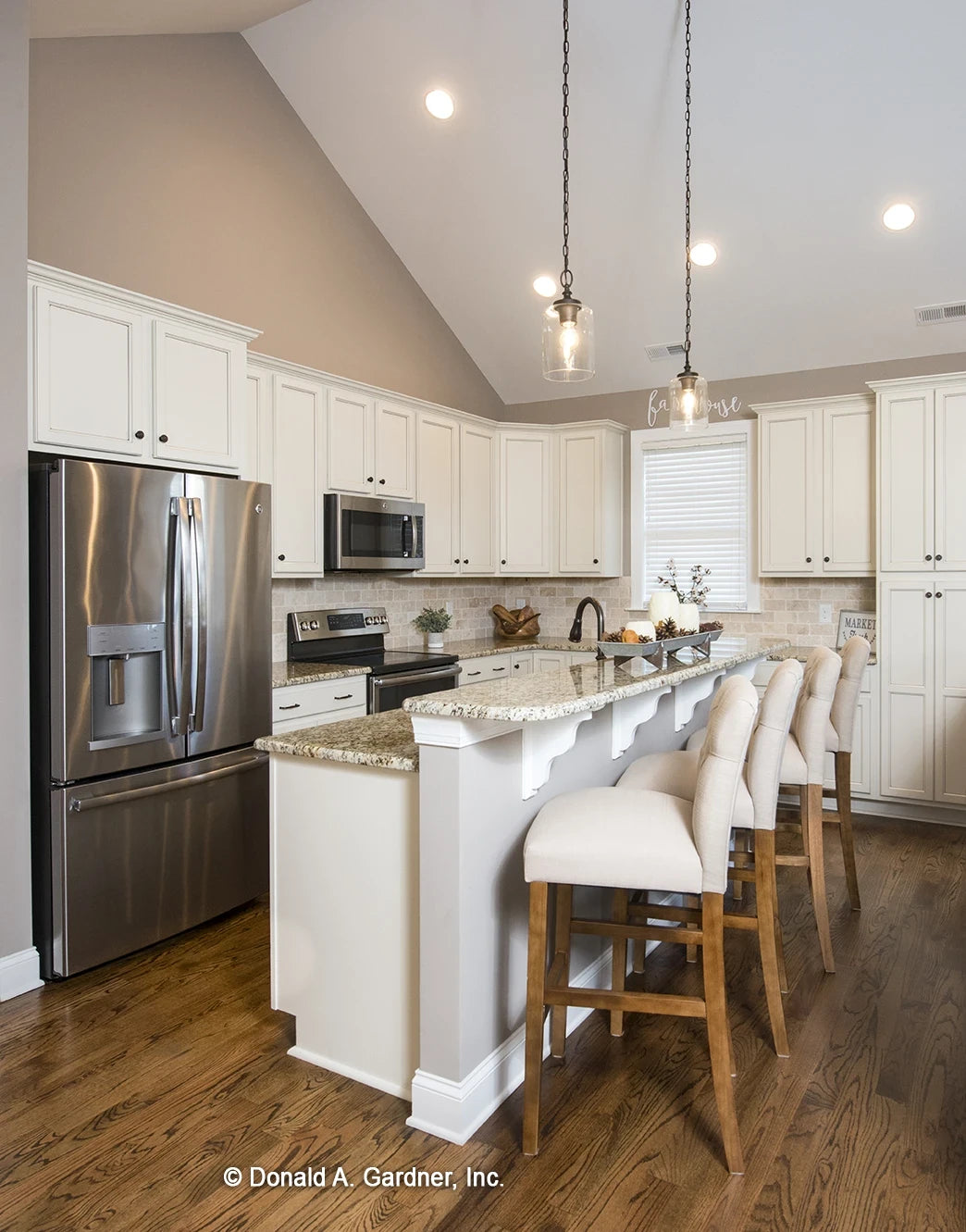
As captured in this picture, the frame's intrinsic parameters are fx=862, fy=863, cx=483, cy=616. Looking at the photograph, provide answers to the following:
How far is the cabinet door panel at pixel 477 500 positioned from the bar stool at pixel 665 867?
381cm

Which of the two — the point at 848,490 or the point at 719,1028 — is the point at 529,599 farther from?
the point at 719,1028

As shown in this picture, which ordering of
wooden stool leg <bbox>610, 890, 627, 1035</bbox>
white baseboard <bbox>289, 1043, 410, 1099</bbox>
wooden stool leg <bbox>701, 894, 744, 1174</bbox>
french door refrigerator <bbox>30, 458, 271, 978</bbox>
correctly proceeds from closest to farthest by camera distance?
wooden stool leg <bbox>701, 894, 744, 1174</bbox> < white baseboard <bbox>289, 1043, 410, 1099</bbox> < wooden stool leg <bbox>610, 890, 627, 1035</bbox> < french door refrigerator <bbox>30, 458, 271, 978</bbox>

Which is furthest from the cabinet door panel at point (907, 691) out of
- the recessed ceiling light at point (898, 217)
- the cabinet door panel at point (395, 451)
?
the cabinet door panel at point (395, 451)

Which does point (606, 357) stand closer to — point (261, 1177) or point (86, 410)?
point (86, 410)

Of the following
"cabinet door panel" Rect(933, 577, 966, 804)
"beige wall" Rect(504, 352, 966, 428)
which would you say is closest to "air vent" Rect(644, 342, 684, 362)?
"beige wall" Rect(504, 352, 966, 428)

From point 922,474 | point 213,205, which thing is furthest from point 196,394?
point 922,474

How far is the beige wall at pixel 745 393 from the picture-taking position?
16.6ft

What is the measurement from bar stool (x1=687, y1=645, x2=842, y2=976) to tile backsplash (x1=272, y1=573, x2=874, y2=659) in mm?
2484

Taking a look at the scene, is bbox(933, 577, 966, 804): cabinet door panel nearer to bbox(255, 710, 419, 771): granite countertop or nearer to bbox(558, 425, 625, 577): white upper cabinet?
bbox(558, 425, 625, 577): white upper cabinet

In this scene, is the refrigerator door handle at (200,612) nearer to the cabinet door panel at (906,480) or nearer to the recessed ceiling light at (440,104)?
the recessed ceiling light at (440,104)

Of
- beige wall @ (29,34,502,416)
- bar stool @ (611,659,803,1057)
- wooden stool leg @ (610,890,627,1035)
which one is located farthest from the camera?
beige wall @ (29,34,502,416)

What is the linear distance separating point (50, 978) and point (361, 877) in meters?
1.40

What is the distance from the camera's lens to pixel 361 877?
220 cm

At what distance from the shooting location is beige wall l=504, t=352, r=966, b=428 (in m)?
5.06
